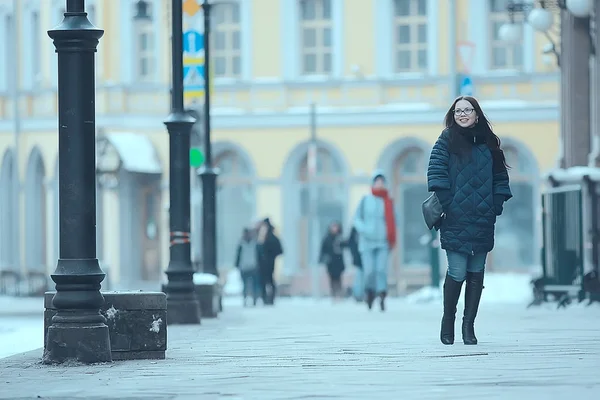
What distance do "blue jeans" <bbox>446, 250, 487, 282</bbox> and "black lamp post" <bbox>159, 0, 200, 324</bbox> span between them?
6.75 m

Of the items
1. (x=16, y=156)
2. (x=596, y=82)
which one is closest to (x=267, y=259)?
(x=596, y=82)

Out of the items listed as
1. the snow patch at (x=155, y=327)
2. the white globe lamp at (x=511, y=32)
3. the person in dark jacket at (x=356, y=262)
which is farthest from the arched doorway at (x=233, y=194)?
the snow patch at (x=155, y=327)

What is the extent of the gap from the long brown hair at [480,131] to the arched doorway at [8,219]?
38194 millimetres

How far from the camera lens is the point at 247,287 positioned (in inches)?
1532

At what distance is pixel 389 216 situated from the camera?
24.7 metres

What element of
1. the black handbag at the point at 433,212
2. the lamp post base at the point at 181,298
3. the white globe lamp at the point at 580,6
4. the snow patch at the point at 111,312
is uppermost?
the white globe lamp at the point at 580,6

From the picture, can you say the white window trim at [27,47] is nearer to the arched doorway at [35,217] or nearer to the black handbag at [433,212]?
the arched doorway at [35,217]

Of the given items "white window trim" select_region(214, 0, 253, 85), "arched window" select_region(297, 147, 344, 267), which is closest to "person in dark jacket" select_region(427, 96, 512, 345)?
"arched window" select_region(297, 147, 344, 267)

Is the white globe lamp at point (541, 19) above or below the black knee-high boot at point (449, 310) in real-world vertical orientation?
above

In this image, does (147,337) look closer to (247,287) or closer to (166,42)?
(247,287)

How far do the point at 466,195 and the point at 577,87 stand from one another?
16.9m

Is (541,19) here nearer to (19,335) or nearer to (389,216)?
(389,216)

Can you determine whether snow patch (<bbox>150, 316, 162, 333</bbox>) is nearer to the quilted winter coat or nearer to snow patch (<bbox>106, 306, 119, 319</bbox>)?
snow patch (<bbox>106, 306, 119, 319</bbox>)

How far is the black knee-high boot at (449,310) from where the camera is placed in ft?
45.2
